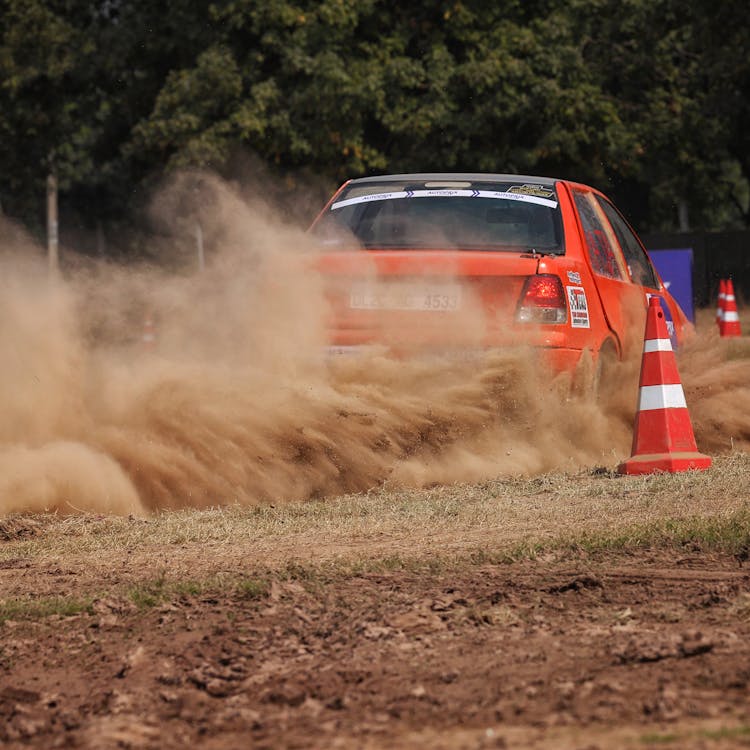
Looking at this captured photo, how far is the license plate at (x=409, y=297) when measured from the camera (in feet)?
25.2

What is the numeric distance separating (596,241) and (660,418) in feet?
5.57

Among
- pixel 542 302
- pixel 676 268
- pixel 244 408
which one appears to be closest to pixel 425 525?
pixel 244 408

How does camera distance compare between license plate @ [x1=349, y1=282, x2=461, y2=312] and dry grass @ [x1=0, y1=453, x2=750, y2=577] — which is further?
license plate @ [x1=349, y1=282, x2=461, y2=312]

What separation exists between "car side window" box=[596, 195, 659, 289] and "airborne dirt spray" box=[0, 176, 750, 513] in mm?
1539

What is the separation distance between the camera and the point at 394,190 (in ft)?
27.9

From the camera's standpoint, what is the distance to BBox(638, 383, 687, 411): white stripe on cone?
7508 mm

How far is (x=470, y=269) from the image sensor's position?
771cm

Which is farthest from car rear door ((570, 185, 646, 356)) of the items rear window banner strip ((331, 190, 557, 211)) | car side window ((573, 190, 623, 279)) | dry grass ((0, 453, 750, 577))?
dry grass ((0, 453, 750, 577))

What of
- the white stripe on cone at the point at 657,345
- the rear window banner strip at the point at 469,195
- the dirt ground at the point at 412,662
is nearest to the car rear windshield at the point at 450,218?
the rear window banner strip at the point at 469,195

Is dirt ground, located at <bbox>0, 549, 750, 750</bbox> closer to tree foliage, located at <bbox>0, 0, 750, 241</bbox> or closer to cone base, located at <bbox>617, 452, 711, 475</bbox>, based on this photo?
cone base, located at <bbox>617, 452, 711, 475</bbox>

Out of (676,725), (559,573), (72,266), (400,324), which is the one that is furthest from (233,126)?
(676,725)

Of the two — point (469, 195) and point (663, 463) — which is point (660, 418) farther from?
point (469, 195)

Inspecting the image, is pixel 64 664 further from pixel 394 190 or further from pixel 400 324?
pixel 394 190

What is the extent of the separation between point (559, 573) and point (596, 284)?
3711 mm
